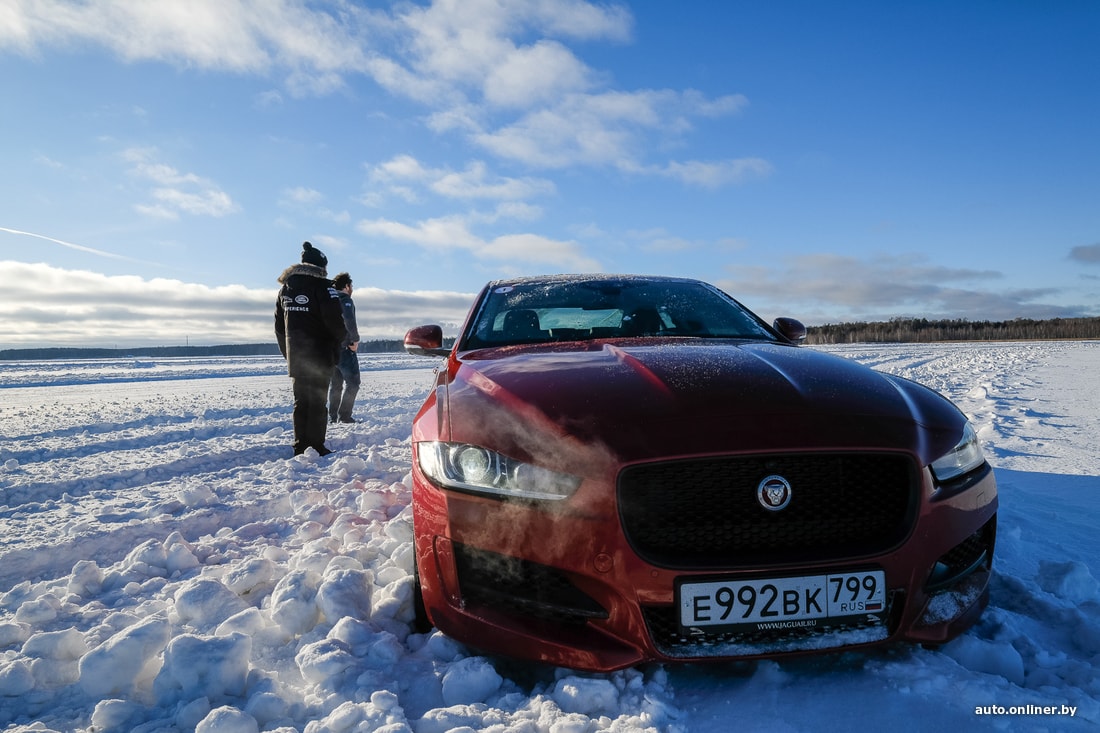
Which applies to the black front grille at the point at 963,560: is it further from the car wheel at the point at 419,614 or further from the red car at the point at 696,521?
the car wheel at the point at 419,614

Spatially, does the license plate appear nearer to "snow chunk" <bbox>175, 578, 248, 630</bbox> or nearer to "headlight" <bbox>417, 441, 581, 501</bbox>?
"headlight" <bbox>417, 441, 581, 501</bbox>

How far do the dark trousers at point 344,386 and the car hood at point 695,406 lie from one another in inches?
220

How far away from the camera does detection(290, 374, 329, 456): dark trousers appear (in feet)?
17.3

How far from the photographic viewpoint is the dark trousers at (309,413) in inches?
207

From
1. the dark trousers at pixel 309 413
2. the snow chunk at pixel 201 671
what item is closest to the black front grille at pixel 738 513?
the snow chunk at pixel 201 671

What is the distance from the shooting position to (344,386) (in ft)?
24.9

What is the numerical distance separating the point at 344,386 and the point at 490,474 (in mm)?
6418

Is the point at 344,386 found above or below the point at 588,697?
above

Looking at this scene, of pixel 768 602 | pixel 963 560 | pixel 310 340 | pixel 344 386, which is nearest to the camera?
pixel 768 602

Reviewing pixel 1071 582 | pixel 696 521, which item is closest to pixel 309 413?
pixel 696 521

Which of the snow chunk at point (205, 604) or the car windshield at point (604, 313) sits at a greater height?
the car windshield at point (604, 313)

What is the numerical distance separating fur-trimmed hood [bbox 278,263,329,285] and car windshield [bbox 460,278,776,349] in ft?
9.08

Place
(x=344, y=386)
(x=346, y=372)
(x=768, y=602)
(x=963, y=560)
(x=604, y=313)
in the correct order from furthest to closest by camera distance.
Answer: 1. (x=344, y=386)
2. (x=346, y=372)
3. (x=604, y=313)
4. (x=963, y=560)
5. (x=768, y=602)

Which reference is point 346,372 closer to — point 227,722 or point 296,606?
point 296,606
